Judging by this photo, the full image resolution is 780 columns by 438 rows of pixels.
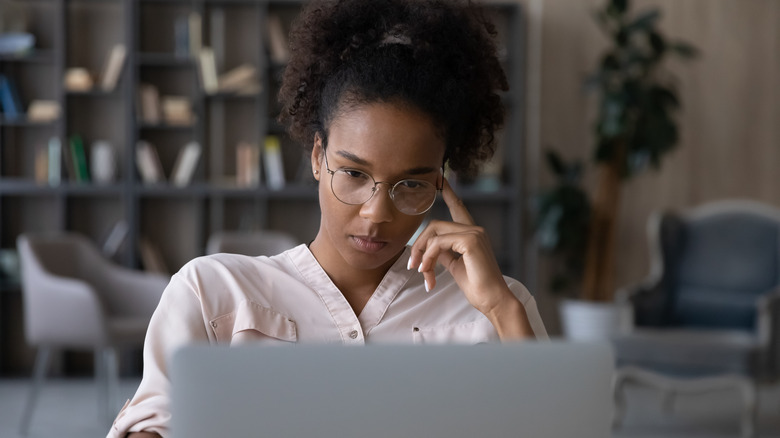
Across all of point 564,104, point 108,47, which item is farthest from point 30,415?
point 564,104

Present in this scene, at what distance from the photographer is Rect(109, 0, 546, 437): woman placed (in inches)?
47.2

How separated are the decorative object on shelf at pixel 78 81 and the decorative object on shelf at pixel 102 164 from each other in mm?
354

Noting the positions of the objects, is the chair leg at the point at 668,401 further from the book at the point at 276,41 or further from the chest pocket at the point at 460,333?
the chest pocket at the point at 460,333

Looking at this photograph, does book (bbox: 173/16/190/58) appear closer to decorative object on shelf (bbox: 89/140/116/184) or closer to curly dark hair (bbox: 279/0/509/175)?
decorative object on shelf (bbox: 89/140/116/184)

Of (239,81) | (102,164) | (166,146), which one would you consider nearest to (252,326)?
(239,81)

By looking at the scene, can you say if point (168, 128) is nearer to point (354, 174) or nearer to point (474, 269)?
point (354, 174)

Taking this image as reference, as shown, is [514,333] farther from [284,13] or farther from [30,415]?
[284,13]

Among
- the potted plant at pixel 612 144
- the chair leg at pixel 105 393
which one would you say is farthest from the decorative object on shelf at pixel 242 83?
the potted plant at pixel 612 144

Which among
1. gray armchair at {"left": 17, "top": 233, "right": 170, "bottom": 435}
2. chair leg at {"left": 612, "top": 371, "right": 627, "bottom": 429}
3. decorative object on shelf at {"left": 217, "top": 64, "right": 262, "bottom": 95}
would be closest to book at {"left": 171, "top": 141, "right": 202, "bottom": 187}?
decorative object on shelf at {"left": 217, "top": 64, "right": 262, "bottom": 95}

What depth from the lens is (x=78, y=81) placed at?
196 inches

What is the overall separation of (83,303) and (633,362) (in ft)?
8.46

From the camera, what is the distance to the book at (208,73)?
16.7 feet

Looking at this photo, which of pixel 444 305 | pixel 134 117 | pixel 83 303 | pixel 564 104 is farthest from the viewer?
pixel 564 104

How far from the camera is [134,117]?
16.6 feet
